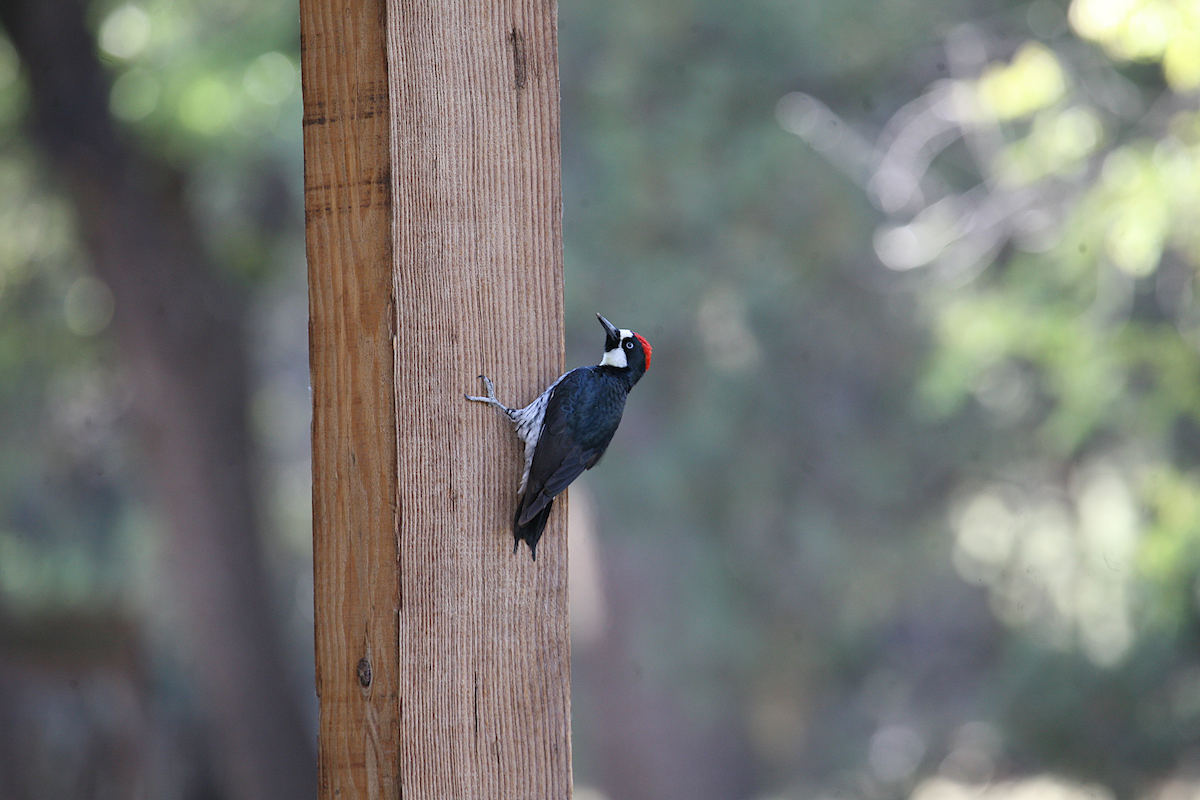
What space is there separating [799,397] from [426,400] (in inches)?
336

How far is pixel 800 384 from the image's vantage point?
9.76 m

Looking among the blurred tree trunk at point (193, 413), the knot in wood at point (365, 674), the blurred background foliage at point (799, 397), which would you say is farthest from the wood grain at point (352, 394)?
the blurred tree trunk at point (193, 413)

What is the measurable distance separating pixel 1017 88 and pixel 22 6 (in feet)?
17.9

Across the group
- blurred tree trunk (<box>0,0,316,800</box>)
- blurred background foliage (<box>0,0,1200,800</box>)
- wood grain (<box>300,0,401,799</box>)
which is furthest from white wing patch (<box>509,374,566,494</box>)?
blurred tree trunk (<box>0,0,316,800</box>)

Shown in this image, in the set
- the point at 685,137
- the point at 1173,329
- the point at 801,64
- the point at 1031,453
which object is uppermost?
the point at 801,64

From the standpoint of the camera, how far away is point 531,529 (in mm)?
1493

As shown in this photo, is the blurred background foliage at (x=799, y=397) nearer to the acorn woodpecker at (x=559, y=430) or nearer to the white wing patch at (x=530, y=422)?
the acorn woodpecker at (x=559, y=430)

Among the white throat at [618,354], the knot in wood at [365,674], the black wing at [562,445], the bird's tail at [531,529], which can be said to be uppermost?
the white throat at [618,354]

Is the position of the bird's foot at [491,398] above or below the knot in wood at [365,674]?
above

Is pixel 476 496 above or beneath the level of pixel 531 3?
beneath

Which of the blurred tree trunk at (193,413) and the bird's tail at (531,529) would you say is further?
the blurred tree trunk at (193,413)

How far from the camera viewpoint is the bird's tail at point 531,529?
147 cm

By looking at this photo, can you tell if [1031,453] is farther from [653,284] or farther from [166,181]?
[166,181]

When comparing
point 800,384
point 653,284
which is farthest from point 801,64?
point 800,384
